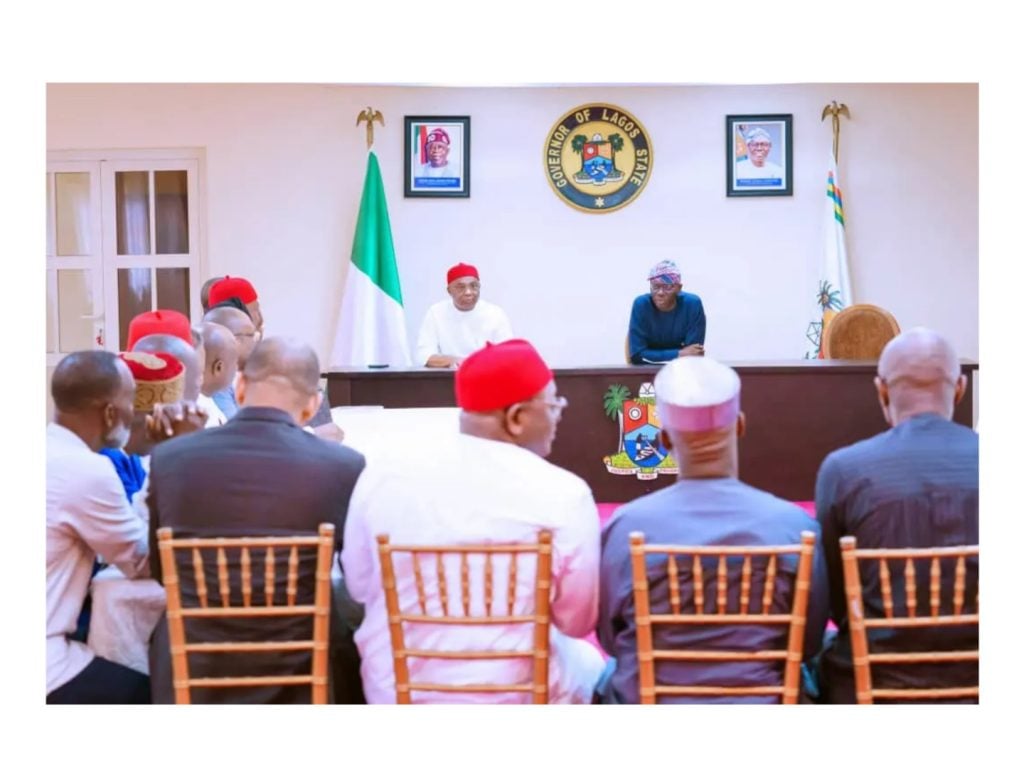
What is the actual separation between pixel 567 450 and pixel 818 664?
3286 millimetres

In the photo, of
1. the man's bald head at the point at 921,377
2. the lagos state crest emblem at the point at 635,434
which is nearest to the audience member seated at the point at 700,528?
the man's bald head at the point at 921,377

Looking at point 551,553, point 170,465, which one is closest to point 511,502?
point 551,553

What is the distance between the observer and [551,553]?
2221mm

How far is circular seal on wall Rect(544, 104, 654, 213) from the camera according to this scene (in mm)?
7918

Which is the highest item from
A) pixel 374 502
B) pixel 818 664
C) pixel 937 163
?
pixel 937 163

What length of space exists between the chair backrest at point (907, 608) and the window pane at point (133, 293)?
6.50 meters

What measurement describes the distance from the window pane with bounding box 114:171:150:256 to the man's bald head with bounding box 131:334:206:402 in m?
4.94

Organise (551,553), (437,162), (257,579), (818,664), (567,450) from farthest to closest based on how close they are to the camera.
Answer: (437,162)
(567,450)
(818,664)
(257,579)
(551,553)

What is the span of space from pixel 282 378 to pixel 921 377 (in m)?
1.43

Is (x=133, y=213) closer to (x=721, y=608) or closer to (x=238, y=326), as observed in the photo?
(x=238, y=326)

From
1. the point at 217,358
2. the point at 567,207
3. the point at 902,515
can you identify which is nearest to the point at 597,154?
the point at 567,207

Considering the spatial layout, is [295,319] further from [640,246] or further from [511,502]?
[511,502]

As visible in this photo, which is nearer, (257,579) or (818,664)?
(257,579)

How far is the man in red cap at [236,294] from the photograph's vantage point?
552 cm
